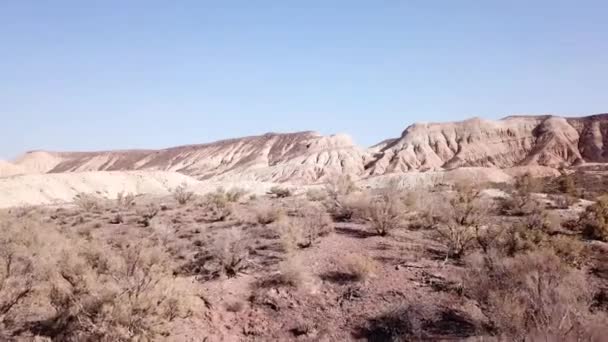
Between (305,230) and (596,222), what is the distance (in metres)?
8.25

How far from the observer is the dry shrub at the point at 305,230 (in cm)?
1327

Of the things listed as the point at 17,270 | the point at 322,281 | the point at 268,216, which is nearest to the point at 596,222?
the point at 322,281

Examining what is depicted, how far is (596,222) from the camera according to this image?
13.5 metres

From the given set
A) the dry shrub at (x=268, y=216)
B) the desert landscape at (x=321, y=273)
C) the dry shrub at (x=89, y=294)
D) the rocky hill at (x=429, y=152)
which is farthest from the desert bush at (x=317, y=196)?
the rocky hill at (x=429, y=152)

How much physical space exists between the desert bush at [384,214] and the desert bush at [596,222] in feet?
17.2

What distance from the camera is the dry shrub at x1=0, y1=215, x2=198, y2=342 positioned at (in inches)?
331

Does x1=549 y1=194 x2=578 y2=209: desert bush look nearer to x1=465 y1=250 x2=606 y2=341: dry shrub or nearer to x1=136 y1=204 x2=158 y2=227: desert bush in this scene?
A: x1=465 y1=250 x2=606 y2=341: dry shrub

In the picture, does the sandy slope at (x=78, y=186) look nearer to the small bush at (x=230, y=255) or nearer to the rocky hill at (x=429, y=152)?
the rocky hill at (x=429, y=152)

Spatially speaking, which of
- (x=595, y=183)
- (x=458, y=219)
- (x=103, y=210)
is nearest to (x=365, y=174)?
→ (x=595, y=183)

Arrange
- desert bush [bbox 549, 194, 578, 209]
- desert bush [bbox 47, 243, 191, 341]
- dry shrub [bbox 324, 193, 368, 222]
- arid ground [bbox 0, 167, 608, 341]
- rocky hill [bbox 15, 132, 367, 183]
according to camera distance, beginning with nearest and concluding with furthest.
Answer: desert bush [bbox 47, 243, 191, 341]
arid ground [bbox 0, 167, 608, 341]
dry shrub [bbox 324, 193, 368, 222]
desert bush [bbox 549, 194, 578, 209]
rocky hill [bbox 15, 132, 367, 183]

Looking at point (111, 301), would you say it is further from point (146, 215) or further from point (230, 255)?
point (146, 215)

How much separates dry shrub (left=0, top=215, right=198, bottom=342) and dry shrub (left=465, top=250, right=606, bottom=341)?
5807 millimetres

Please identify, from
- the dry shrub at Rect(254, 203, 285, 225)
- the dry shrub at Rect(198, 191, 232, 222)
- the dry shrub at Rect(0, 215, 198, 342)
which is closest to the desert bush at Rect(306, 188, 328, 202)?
the dry shrub at Rect(198, 191, 232, 222)

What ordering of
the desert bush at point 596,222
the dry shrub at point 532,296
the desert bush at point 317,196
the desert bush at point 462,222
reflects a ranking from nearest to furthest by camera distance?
the dry shrub at point 532,296 < the desert bush at point 462,222 < the desert bush at point 596,222 < the desert bush at point 317,196
